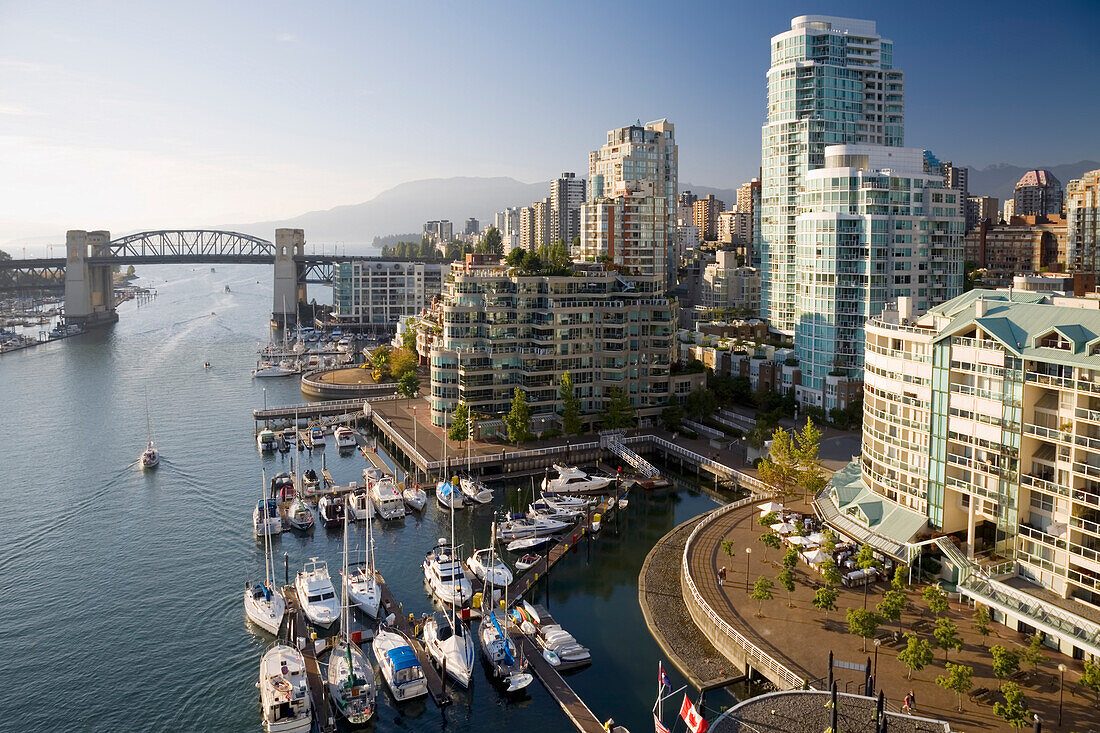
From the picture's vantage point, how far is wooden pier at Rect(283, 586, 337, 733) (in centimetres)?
2600

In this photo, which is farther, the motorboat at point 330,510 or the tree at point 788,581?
the motorboat at point 330,510

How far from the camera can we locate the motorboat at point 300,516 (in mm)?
41844

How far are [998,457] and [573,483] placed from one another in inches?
921

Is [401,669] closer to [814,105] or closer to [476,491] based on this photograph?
[476,491]

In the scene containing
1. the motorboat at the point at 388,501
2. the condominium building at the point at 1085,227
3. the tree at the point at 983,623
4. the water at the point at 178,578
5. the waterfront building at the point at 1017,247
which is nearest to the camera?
the tree at the point at 983,623

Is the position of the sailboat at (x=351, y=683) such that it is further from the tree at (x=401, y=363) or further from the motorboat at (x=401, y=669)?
the tree at (x=401, y=363)

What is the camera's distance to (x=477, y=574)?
116ft

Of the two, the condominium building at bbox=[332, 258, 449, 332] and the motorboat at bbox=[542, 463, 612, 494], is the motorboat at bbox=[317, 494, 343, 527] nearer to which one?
the motorboat at bbox=[542, 463, 612, 494]

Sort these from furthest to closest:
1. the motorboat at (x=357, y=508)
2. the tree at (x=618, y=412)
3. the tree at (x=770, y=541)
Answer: the tree at (x=618, y=412)
the motorboat at (x=357, y=508)
the tree at (x=770, y=541)

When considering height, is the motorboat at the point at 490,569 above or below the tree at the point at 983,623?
below

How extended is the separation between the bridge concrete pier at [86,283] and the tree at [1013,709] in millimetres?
136090

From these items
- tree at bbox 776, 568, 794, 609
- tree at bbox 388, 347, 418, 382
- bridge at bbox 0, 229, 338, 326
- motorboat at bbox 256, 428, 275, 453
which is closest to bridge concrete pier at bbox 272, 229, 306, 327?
bridge at bbox 0, 229, 338, 326

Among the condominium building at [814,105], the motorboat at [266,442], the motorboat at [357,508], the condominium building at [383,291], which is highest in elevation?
the condominium building at [814,105]

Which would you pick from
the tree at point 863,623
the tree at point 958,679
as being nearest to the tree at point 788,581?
the tree at point 863,623
